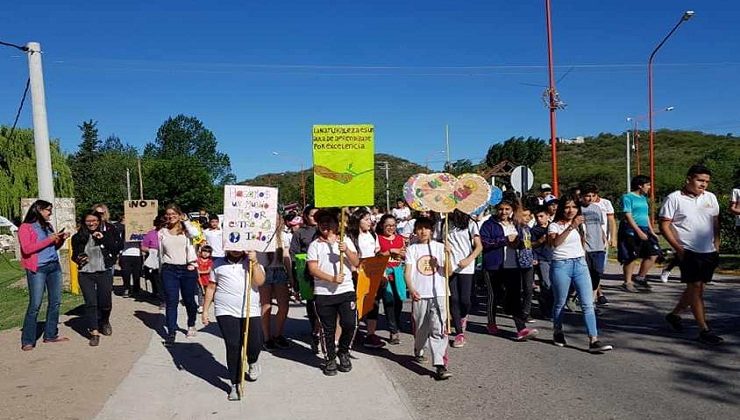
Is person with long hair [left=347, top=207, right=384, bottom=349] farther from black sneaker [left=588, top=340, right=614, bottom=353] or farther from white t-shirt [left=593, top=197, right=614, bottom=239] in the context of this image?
white t-shirt [left=593, top=197, right=614, bottom=239]

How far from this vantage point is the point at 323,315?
609 cm

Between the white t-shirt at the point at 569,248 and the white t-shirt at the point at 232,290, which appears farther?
the white t-shirt at the point at 569,248

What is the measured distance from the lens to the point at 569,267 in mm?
6633

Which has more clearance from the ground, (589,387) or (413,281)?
(413,281)

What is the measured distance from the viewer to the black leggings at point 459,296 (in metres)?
7.09

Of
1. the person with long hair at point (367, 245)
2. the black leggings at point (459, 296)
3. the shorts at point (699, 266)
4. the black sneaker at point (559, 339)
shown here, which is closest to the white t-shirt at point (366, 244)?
the person with long hair at point (367, 245)

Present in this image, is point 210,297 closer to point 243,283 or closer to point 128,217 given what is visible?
point 243,283

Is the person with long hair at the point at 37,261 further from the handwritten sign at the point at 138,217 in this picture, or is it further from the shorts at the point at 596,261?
the shorts at the point at 596,261

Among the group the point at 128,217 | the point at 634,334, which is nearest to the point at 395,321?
the point at 634,334

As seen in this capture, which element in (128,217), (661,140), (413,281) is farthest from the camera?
(661,140)

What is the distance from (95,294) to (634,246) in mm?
8561

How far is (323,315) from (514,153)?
165 ft

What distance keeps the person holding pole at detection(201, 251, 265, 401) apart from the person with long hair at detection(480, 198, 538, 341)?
3255 mm

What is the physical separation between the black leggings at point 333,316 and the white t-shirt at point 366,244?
1.25 meters
